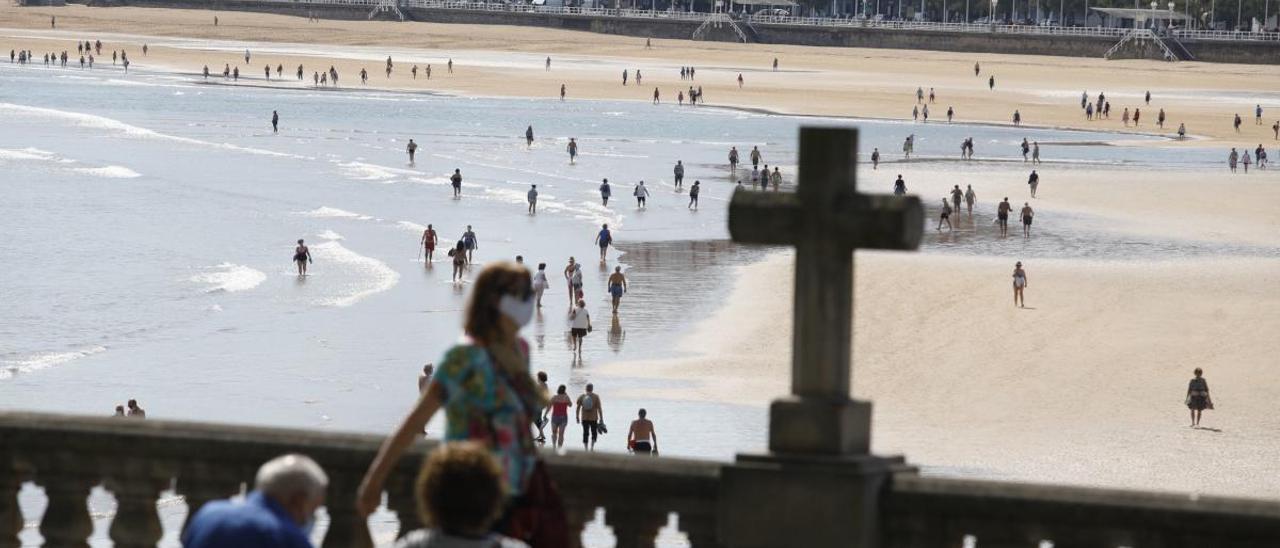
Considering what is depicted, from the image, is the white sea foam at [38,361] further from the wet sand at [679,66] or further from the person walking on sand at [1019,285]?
the wet sand at [679,66]

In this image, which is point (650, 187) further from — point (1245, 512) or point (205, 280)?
point (1245, 512)

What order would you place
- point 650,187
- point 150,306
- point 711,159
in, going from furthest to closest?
point 711,159 < point 650,187 < point 150,306

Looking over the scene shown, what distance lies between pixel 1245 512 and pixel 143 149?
7103cm

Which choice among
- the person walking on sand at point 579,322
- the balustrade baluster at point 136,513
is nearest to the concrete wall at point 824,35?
the person walking on sand at point 579,322

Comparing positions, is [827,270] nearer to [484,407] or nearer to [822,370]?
[822,370]

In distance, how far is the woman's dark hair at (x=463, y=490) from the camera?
17.8 ft

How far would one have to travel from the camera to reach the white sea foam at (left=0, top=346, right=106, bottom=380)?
29.7 metres

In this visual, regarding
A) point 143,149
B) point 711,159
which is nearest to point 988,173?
point 711,159

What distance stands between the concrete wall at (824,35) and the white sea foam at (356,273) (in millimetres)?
97703

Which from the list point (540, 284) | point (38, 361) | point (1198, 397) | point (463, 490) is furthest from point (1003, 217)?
point (463, 490)

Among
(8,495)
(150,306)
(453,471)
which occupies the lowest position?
(150,306)

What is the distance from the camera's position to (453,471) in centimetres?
544

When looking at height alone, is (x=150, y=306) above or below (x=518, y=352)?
below

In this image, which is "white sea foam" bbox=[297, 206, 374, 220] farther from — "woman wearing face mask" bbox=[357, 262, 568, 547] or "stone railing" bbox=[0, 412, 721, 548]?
"woman wearing face mask" bbox=[357, 262, 568, 547]
